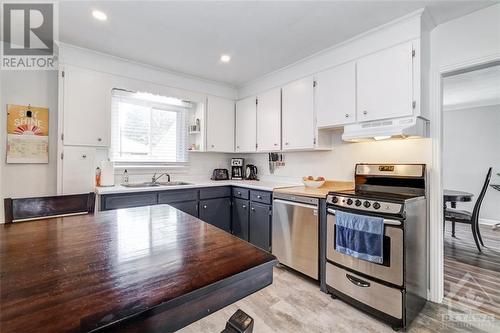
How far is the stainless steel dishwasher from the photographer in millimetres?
2369

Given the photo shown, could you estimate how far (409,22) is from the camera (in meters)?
2.01

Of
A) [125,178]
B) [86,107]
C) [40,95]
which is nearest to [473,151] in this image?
[125,178]

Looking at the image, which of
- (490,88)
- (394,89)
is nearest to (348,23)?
(394,89)

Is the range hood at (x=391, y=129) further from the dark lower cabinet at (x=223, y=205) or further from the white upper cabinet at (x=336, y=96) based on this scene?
the dark lower cabinet at (x=223, y=205)

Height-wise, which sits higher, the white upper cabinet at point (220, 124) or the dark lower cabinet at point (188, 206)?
the white upper cabinet at point (220, 124)

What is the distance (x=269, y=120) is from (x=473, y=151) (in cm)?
495

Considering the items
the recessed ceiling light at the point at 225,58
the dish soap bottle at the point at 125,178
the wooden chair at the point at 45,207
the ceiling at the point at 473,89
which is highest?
the recessed ceiling light at the point at 225,58

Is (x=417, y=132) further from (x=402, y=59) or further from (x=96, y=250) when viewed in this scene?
(x=96, y=250)

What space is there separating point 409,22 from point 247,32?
1.45 meters

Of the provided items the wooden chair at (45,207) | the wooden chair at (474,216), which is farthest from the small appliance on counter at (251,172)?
the wooden chair at (474,216)

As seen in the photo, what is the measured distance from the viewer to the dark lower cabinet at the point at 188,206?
297cm

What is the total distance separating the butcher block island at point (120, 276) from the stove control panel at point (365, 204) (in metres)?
1.32

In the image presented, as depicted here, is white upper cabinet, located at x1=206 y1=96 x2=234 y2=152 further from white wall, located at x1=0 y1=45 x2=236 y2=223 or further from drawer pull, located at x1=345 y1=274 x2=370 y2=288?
drawer pull, located at x1=345 y1=274 x2=370 y2=288

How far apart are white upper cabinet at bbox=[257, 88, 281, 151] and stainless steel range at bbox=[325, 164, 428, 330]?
1.36 m
